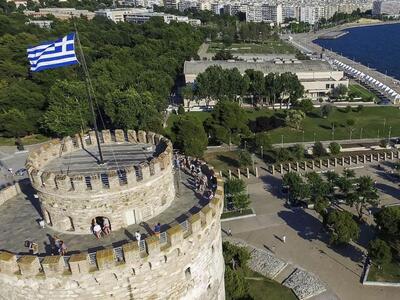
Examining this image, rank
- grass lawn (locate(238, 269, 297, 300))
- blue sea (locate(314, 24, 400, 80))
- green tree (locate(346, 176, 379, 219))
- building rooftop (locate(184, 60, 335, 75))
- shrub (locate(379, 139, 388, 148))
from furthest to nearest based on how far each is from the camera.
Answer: blue sea (locate(314, 24, 400, 80)) → building rooftop (locate(184, 60, 335, 75)) → shrub (locate(379, 139, 388, 148)) → green tree (locate(346, 176, 379, 219)) → grass lawn (locate(238, 269, 297, 300))

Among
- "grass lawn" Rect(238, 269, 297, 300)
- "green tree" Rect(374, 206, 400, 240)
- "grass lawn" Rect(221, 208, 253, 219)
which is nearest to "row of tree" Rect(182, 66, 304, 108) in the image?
"grass lawn" Rect(221, 208, 253, 219)

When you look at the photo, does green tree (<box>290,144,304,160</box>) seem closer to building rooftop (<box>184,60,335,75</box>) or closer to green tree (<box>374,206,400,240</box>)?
green tree (<box>374,206,400,240</box>)

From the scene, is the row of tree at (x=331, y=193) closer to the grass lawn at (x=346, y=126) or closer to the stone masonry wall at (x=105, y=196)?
the grass lawn at (x=346, y=126)

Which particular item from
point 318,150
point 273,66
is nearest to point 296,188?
point 318,150

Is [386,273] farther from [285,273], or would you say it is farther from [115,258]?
[115,258]

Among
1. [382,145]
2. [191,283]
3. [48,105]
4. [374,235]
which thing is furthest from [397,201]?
[48,105]

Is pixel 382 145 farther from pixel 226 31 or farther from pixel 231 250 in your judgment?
pixel 226 31

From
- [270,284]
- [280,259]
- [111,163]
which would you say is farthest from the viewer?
[280,259]
